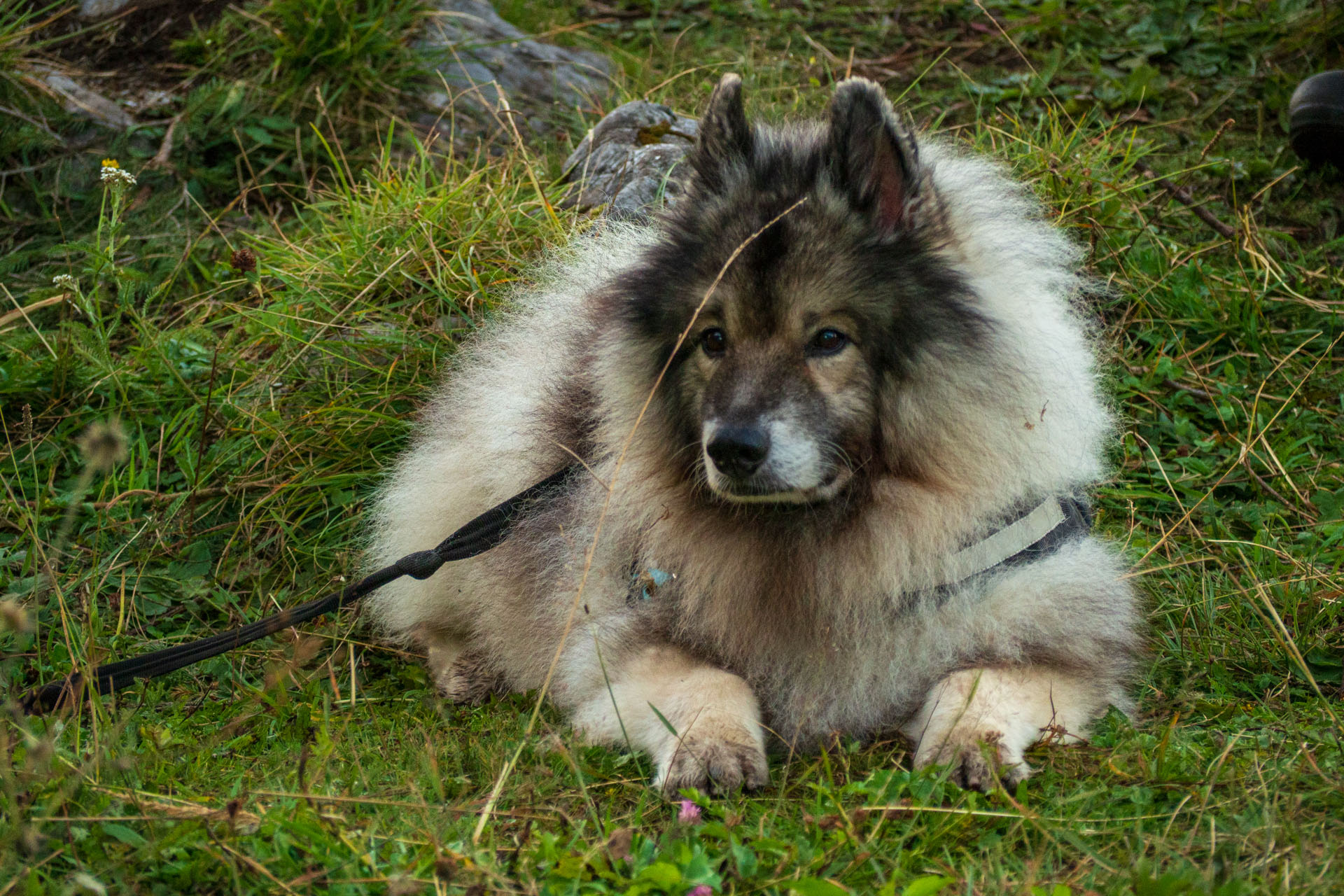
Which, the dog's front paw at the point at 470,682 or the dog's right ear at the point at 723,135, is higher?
the dog's right ear at the point at 723,135

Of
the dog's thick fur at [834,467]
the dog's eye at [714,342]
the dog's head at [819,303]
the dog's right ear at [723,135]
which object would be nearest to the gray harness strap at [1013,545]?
the dog's thick fur at [834,467]

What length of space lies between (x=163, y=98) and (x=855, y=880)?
5761 millimetres

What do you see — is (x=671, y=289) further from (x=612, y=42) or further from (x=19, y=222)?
(x=612, y=42)

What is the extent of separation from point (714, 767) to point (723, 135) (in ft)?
5.18

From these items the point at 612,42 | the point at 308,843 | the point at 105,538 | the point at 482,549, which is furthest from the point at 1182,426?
the point at 612,42

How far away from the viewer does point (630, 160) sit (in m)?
5.07

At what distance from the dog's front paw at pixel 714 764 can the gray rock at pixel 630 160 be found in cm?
258

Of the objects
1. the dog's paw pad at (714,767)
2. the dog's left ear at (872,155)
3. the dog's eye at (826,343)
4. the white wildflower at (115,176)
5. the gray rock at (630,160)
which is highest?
the dog's left ear at (872,155)

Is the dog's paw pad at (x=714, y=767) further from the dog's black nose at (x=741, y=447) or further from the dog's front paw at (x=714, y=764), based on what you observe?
the dog's black nose at (x=741, y=447)

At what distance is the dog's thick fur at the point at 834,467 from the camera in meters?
2.67

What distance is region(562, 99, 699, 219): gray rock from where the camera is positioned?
489 centimetres

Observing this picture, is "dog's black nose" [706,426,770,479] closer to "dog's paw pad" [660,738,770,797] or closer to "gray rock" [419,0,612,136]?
"dog's paw pad" [660,738,770,797]

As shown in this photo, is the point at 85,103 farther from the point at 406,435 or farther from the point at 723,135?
the point at 723,135

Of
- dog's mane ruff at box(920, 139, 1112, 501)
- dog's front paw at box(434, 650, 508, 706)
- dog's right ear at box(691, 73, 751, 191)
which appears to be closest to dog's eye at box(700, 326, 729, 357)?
dog's right ear at box(691, 73, 751, 191)
